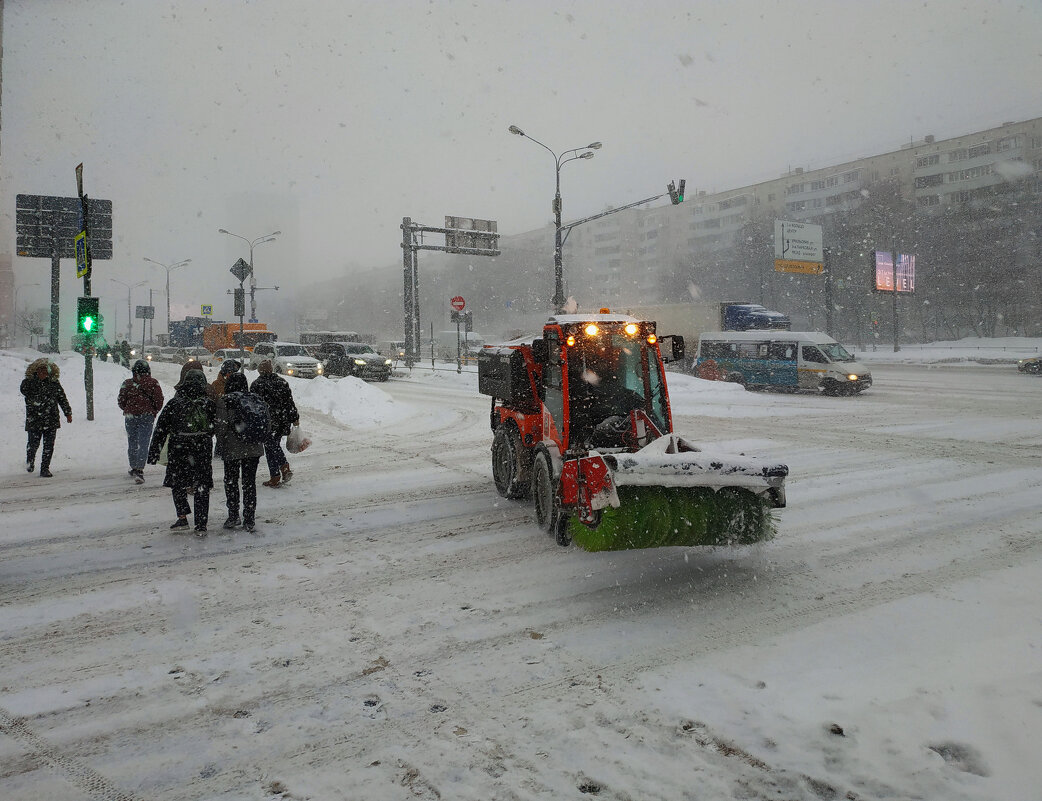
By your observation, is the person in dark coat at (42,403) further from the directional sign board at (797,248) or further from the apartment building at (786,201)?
the apartment building at (786,201)

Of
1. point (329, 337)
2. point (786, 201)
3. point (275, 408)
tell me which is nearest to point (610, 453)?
point (275, 408)

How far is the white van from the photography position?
2253cm

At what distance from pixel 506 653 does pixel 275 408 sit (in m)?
5.83

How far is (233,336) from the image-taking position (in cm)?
4144

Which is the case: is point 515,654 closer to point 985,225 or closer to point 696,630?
point 696,630

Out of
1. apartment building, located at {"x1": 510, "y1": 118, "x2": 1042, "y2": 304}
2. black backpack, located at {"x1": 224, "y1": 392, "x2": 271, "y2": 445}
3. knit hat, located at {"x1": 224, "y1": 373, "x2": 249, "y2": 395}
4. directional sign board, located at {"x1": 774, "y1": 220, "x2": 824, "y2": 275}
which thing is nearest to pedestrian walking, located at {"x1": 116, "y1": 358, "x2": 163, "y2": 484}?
knit hat, located at {"x1": 224, "y1": 373, "x2": 249, "y2": 395}

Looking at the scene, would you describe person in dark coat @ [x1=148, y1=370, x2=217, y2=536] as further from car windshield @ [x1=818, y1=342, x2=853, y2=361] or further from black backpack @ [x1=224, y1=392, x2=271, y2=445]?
car windshield @ [x1=818, y1=342, x2=853, y2=361]

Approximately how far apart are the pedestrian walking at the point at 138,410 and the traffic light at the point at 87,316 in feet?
17.9

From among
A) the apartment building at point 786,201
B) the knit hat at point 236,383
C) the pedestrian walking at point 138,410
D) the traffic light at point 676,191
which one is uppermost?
the apartment building at point 786,201

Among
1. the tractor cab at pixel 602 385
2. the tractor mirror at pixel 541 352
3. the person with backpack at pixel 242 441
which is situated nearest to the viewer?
the tractor cab at pixel 602 385

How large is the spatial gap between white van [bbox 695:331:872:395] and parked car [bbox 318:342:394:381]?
13848 mm

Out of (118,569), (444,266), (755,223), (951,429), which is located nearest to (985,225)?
(755,223)

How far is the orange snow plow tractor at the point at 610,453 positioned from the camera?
515cm

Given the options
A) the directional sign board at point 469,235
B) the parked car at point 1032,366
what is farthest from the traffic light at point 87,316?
the parked car at point 1032,366
